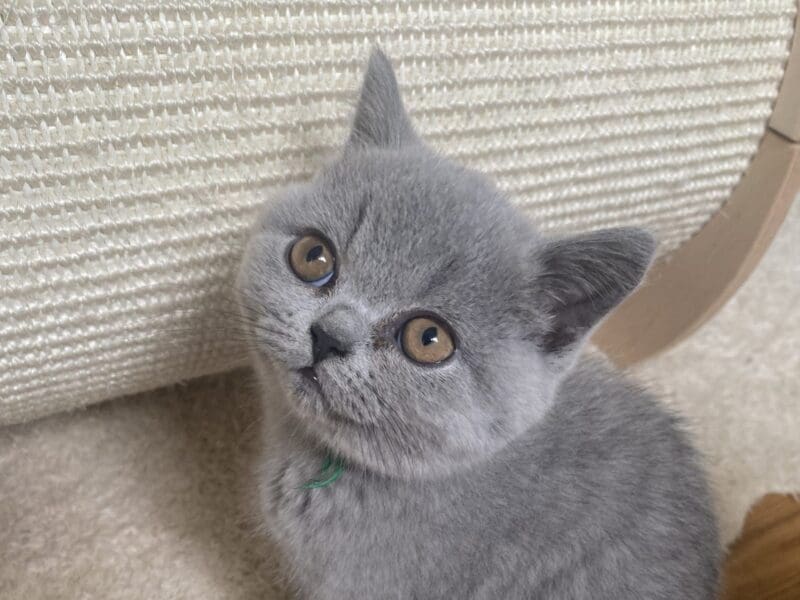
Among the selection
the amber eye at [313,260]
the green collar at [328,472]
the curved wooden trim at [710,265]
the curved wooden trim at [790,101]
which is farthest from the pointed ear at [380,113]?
the curved wooden trim at [790,101]

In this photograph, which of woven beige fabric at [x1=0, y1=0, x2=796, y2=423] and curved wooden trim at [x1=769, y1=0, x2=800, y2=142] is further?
curved wooden trim at [x1=769, y1=0, x2=800, y2=142]

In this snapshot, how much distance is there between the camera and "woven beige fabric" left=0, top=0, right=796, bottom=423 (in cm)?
71

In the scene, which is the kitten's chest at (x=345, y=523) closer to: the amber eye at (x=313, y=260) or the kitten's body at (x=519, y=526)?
the kitten's body at (x=519, y=526)

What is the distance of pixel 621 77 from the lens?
37.6 inches

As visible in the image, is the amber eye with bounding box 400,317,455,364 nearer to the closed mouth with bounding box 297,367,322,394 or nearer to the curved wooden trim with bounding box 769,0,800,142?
the closed mouth with bounding box 297,367,322,394

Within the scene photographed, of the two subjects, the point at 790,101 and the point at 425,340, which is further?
the point at 790,101

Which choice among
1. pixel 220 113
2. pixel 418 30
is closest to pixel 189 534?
pixel 220 113

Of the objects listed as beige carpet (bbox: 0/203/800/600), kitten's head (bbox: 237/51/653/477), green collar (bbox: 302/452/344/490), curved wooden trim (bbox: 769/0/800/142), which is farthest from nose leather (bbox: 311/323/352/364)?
curved wooden trim (bbox: 769/0/800/142)

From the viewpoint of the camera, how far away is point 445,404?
0.71 m

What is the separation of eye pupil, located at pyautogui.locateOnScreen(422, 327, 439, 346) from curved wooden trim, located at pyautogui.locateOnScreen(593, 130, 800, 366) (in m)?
0.46

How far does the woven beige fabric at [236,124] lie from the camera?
71 cm

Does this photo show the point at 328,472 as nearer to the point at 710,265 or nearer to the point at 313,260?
the point at 313,260

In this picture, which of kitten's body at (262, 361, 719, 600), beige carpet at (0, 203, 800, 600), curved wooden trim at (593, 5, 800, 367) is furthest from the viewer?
curved wooden trim at (593, 5, 800, 367)

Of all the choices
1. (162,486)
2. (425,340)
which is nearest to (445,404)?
(425,340)
